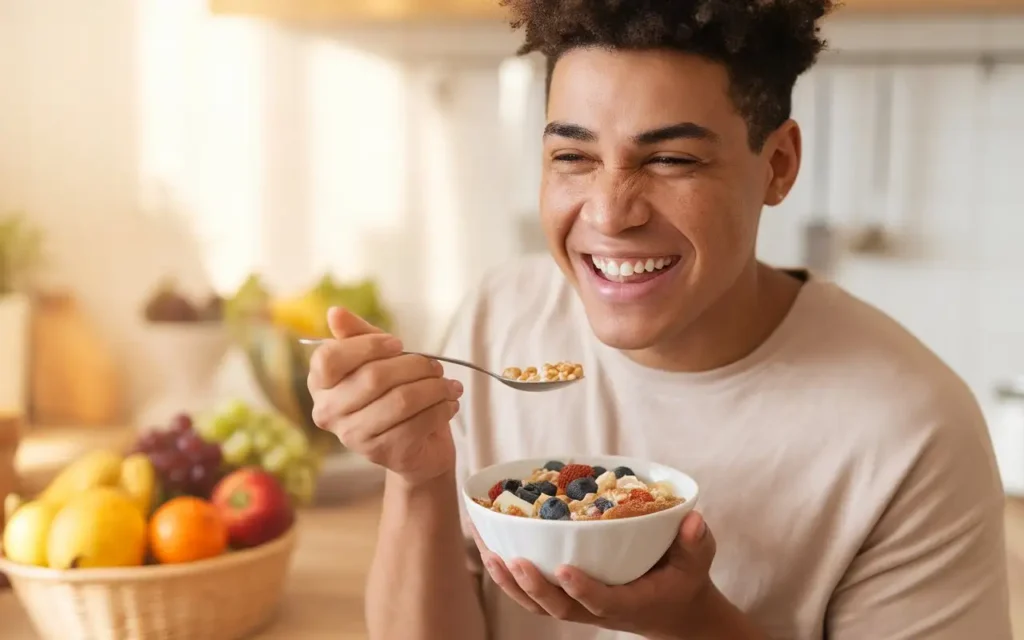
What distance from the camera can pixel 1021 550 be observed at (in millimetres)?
1429

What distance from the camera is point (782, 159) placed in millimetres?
978

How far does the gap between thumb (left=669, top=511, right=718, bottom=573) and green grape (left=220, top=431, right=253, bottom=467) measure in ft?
2.90

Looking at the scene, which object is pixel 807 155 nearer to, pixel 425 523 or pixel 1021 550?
pixel 1021 550

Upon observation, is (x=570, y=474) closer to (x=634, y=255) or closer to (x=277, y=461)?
(x=634, y=255)

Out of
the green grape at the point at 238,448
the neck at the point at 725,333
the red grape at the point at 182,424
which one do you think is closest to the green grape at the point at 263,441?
the green grape at the point at 238,448

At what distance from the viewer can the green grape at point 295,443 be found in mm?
1503

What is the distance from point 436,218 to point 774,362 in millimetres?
1042

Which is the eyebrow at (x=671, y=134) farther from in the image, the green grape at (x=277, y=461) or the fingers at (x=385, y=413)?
the green grape at (x=277, y=461)

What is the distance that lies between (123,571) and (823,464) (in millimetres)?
776

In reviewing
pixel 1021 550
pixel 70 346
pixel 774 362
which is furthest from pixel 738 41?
pixel 70 346

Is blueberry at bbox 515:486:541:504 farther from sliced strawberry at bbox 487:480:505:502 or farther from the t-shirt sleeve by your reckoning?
the t-shirt sleeve

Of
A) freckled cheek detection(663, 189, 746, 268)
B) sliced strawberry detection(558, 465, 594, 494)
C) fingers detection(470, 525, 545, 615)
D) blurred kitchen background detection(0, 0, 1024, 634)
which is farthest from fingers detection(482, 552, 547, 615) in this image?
blurred kitchen background detection(0, 0, 1024, 634)

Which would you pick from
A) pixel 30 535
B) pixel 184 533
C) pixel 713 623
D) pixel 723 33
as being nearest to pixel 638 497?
pixel 713 623

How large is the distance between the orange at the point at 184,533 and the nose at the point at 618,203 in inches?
24.5
